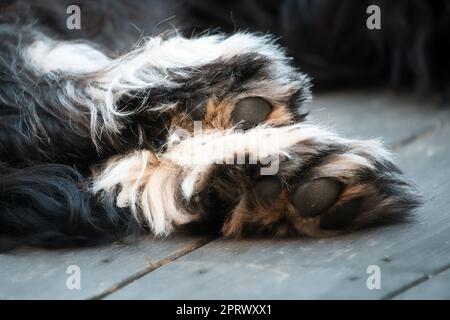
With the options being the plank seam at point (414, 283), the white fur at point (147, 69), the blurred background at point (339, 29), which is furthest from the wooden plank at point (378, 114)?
the plank seam at point (414, 283)

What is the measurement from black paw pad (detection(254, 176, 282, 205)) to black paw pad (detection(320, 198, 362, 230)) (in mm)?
93

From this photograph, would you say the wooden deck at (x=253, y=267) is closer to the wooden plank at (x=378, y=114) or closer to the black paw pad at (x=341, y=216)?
the black paw pad at (x=341, y=216)

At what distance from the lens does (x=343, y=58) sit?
283 centimetres

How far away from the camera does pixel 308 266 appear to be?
1.52 metres

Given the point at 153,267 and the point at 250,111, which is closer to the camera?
the point at 153,267

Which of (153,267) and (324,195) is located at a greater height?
(324,195)

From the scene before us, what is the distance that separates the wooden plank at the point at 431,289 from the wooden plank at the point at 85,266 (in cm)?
41

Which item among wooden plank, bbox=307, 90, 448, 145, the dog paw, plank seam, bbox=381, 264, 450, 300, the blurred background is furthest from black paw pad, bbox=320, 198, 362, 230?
the blurred background

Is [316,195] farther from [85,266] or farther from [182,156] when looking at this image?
[85,266]

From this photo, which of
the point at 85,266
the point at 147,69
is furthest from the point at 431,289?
the point at 147,69

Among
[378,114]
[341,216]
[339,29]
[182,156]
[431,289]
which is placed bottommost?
[431,289]

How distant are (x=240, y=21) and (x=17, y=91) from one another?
1075mm

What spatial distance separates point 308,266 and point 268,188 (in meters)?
0.15

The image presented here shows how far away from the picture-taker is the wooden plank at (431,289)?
1.37 m
